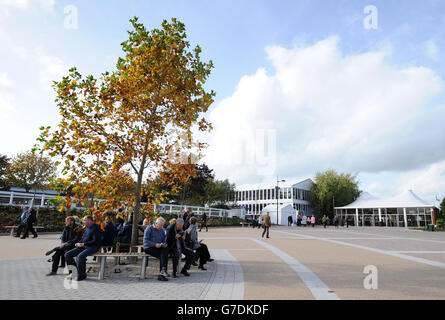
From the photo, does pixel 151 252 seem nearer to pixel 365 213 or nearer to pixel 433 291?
pixel 433 291

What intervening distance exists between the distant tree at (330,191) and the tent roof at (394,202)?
6125 millimetres

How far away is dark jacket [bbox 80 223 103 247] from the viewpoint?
241 inches

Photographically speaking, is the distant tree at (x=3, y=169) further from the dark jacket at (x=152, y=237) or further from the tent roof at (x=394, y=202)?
the tent roof at (x=394, y=202)

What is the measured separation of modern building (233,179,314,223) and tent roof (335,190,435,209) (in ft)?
32.1

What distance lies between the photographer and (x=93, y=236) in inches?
243

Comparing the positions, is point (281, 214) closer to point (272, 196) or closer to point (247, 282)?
point (272, 196)

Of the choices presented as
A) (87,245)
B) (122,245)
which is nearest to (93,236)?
(87,245)

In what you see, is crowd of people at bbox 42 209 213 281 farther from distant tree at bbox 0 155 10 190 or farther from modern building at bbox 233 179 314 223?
modern building at bbox 233 179 314 223

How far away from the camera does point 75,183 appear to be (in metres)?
6.36

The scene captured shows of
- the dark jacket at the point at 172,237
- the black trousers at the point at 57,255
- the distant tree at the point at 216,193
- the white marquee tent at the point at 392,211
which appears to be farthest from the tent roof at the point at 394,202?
the black trousers at the point at 57,255

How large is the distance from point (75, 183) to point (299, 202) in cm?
4943

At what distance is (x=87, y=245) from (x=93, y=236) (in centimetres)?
A: 22
